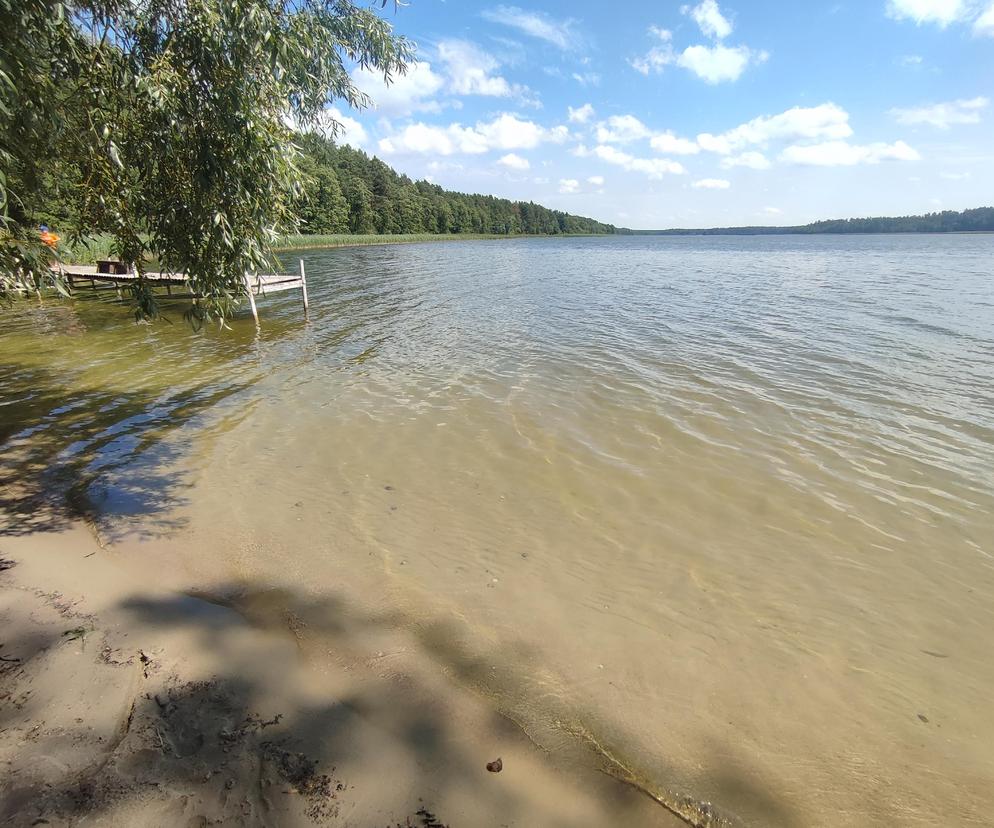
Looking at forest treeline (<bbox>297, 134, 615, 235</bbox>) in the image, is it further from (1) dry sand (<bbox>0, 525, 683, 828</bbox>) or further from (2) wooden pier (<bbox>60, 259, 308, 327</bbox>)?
(1) dry sand (<bbox>0, 525, 683, 828</bbox>)

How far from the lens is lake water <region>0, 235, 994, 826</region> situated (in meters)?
3.28

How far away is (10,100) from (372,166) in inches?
4677

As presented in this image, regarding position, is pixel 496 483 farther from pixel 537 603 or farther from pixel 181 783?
pixel 181 783

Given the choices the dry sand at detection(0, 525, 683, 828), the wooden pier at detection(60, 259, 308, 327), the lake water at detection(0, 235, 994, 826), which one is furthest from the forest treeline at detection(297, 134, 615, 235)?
the dry sand at detection(0, 525, 683, 828)

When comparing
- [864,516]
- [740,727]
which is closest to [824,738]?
[740,727]

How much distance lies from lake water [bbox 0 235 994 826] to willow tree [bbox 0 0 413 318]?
295 centimetres

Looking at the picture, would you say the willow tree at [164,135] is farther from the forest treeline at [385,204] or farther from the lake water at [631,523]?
the forest treeline at [385,204]

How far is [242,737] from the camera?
2.81 metres

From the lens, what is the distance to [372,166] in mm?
107500

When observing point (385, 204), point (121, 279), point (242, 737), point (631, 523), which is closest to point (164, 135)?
point (242, 737)

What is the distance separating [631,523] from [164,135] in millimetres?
6031

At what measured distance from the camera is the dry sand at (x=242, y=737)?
2439 mm

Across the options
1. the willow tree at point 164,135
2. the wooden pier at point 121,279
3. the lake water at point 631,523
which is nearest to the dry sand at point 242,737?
the lake water at point 631,523

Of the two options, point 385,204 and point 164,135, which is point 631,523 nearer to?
point 164,135
